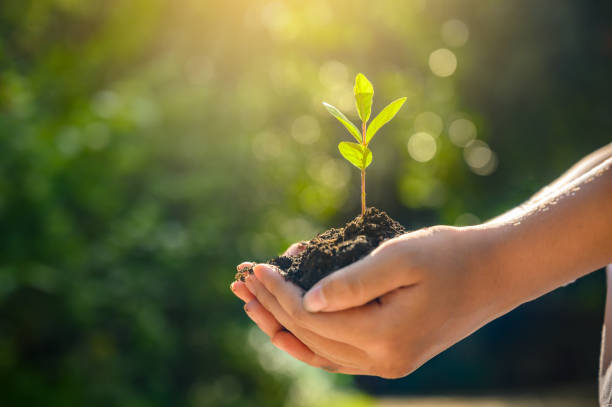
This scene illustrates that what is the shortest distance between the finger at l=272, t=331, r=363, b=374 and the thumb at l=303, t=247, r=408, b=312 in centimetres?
25

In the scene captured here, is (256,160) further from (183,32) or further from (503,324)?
(503,324)

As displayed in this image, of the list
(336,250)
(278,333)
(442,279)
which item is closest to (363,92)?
(336,250)

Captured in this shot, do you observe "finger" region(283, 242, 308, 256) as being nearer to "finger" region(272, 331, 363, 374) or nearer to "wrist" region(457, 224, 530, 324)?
"finger" region(272, 331, 363, 374)

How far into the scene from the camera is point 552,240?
1.13 m

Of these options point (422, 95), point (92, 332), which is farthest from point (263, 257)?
point (422, 95)

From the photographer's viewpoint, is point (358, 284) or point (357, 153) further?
point (357, 153)

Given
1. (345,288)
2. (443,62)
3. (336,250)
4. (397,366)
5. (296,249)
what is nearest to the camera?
(345,288)

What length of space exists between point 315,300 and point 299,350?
0.30 m

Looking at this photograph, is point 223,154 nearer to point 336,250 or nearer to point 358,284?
point 336,250

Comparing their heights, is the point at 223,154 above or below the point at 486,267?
above

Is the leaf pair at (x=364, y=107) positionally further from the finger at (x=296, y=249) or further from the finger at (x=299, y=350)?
the finger at (x=299, y=350)

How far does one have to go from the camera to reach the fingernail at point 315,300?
1051mm

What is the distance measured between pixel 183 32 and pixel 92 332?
339cm

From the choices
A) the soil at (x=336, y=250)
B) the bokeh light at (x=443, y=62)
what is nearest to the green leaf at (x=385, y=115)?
the soil at (x=336, y=250)
